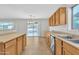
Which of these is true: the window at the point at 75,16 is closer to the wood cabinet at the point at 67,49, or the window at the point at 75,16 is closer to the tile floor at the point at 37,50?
the tile floor at the point at 37,50

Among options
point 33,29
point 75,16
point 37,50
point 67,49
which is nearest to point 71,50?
point 67,49

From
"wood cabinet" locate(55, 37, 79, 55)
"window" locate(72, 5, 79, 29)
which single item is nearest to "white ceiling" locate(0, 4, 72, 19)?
"window" locate(72, 5, 79, 29)

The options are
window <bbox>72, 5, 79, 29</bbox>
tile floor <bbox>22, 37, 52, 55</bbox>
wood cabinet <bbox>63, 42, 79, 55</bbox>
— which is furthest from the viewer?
tile floor <bbox>22, 37, 52, 55</bbox>

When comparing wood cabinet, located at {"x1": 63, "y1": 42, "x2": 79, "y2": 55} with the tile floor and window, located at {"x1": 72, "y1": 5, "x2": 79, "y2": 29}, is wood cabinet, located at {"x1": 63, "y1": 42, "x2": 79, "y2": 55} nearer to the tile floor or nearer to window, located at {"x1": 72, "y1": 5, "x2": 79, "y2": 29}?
window, located at {"x1": 72, "y1": 5, "x2": 79, "y2": 29}

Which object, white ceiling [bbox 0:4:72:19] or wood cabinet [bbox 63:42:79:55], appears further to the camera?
white ceiling [bbox 0:4:72:19]

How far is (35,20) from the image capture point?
15.5 metres

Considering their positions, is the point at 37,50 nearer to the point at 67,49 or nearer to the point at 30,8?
the point at 30,8

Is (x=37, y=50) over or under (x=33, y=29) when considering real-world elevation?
under

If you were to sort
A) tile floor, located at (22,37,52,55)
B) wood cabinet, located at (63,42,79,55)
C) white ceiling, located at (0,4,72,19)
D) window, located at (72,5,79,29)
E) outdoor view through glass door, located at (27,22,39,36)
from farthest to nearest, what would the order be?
outdoor view through glass door, located at (27,22,39,36) → white ceiling, located at (0,4,72,19) → tile floor, located at (22,37,52,55) → window, located at (72,5,79,29) → wood cabinet, located at (63,42,79,55)

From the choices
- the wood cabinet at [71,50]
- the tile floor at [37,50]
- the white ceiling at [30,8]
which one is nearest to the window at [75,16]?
the white ceiling at [30,8]

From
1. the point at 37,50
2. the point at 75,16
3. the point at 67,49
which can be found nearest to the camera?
the point at 67,49
